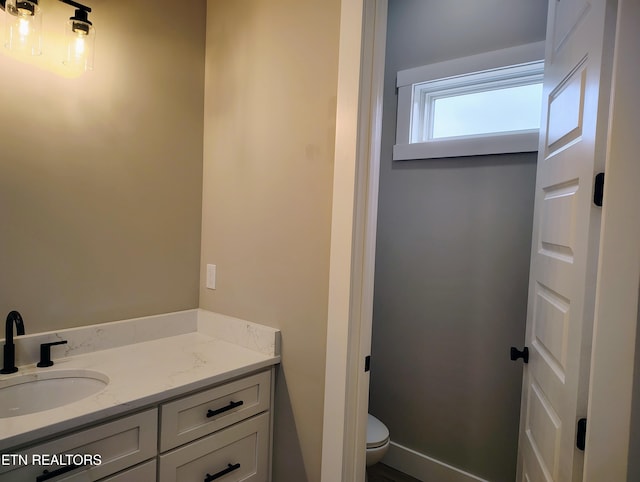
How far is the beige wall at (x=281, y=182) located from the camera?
1.41m

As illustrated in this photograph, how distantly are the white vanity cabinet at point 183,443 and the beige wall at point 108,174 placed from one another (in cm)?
60

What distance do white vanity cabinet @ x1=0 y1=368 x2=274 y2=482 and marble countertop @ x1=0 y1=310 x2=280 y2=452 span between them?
0.05 m

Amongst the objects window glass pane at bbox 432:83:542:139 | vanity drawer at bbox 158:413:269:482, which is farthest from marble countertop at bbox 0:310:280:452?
window glass pane at bbox 432:83:542:139

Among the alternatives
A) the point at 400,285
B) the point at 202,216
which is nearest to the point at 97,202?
the point at 202,216

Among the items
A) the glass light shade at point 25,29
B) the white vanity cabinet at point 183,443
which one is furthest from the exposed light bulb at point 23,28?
A: the white vanity cabinet at point 183,443

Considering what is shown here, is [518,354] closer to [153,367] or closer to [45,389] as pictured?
[153,367]

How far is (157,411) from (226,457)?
372 mm

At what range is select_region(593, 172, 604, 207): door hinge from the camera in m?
0.88

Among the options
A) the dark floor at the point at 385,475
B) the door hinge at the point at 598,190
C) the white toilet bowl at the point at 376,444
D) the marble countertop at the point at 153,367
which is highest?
the door hinge at the point at 598,190

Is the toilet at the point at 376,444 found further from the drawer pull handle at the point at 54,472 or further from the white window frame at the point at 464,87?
the white window frame at the point at 464,87

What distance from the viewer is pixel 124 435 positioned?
1.13 meters

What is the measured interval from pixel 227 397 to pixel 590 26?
1.61m

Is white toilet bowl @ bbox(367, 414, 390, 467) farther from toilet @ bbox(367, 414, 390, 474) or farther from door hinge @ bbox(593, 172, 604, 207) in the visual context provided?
door hinge @ bbox(593, 172, 604, 207)

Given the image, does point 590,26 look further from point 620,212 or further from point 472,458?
point 472,458
